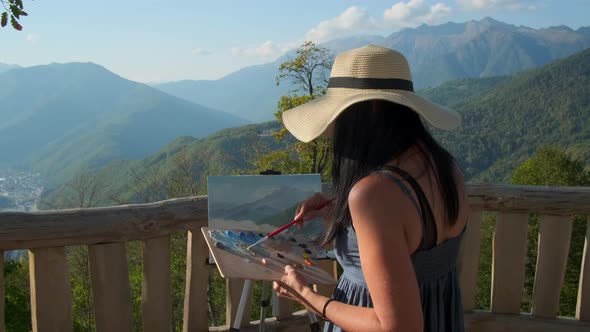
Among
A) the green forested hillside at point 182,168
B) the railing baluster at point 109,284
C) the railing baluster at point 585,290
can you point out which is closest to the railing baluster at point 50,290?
the railing baluster at point 109,284

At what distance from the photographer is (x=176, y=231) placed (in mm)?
2721

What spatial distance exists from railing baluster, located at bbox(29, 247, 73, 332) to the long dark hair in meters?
1.54

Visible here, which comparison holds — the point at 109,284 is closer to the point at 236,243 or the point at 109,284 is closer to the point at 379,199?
the point at 236,243

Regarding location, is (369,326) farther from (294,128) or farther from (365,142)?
(294,128)

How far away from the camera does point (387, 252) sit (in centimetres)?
119

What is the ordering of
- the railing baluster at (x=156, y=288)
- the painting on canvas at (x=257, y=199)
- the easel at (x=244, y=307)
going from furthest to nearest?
the railing baluster at (x=156, y=288), the painting on canvas at (x=257, y=199), the easel at (x=244, y=307)

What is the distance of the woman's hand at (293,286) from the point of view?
5.22ft

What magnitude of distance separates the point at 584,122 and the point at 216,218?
85.3 metres

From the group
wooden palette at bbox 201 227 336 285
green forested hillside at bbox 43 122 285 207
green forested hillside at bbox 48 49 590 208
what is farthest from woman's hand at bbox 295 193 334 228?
green forested hillside at bbox 48 49 590 208

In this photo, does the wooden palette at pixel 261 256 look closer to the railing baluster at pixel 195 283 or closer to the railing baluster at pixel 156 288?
the railing baluster at pixel 156 288

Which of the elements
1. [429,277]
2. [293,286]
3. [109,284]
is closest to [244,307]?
[109,284]

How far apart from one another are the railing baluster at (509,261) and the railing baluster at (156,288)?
1.93 m

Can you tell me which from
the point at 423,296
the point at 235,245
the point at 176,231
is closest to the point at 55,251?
the point at 176,231

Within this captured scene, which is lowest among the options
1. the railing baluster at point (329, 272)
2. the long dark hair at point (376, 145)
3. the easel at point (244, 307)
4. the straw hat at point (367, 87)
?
the railing baluster at point (329, 272)
